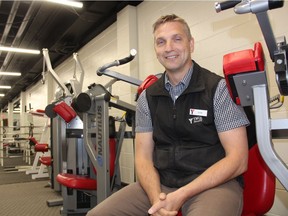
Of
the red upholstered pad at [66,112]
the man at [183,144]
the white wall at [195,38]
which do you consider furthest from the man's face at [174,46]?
the red upholstered pad at [66,112]

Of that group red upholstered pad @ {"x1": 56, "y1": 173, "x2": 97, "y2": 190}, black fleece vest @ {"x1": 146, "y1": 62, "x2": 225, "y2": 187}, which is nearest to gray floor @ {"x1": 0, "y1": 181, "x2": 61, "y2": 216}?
red upholstered pad @ {"x1": 56, "y1": 173, "x2": 97, "y2": 190}

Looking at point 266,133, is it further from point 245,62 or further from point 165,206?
point 165,206

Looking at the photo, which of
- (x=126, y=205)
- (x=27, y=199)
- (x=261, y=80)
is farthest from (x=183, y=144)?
(x=27, y=199)

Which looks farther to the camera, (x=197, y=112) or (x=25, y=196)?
A: (x=25, y=196)

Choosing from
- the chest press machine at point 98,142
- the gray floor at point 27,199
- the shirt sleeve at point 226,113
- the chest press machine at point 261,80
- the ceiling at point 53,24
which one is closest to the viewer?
the chest press machine at point 261,80

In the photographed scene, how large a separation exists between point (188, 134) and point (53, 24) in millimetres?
4661

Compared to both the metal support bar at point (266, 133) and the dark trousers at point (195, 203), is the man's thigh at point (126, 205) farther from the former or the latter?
the metal support bar at point (266, 133)

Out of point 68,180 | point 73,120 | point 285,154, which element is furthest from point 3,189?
point 285,154

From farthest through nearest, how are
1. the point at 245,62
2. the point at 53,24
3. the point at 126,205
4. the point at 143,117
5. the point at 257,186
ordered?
the point at 53,24, the point at 143,117, the point at 126,205, the point at 257,186, the point at 245,62

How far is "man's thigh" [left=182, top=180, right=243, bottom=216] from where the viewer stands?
1086mm

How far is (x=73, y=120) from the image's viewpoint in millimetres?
3592

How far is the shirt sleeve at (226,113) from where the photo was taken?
1.25 meters

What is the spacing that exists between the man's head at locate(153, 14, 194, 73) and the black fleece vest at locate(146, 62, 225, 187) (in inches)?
3.8

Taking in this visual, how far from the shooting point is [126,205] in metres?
1.32
